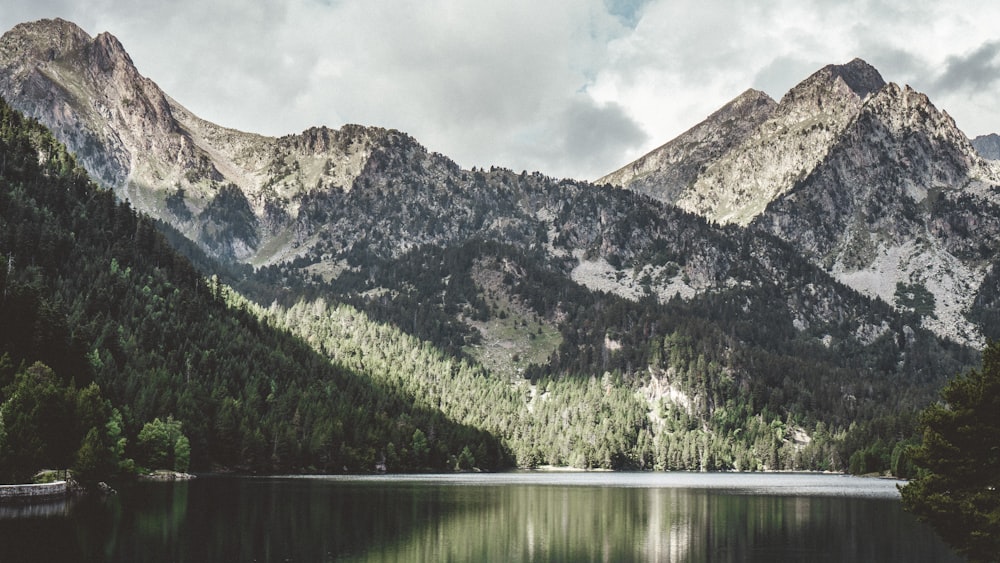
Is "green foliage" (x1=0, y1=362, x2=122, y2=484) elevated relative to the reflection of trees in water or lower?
elevated

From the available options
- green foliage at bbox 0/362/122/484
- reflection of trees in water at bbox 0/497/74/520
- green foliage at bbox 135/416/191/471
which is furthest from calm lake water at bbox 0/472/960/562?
green foliage at bbox 135/416/191/471

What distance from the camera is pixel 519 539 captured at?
69.7m

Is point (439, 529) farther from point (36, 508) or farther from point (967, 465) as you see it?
point (967, 465)

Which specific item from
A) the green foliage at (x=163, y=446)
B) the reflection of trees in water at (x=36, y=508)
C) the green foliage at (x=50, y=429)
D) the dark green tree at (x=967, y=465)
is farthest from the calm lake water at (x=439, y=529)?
the green foliage at (x=163, y=446)

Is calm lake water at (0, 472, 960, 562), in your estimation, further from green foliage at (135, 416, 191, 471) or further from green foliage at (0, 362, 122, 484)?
green foliage at (135, 416, 191, 471)

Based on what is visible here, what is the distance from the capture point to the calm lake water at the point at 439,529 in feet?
Result: 190

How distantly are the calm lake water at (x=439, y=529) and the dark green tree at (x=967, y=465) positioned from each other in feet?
54.7

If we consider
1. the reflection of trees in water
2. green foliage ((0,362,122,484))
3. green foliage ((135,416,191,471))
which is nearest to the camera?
the reflection of trees in water

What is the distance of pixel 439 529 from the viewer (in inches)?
2936

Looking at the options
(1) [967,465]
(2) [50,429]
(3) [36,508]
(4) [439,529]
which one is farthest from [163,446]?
(1) [967,465]

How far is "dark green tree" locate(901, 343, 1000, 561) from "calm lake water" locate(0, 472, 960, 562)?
16.7 meters

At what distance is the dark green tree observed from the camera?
42781 millimetres

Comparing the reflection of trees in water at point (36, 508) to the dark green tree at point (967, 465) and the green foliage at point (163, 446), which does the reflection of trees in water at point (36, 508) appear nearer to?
the green foliage at point (163, 446)

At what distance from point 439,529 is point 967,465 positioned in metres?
44.2
